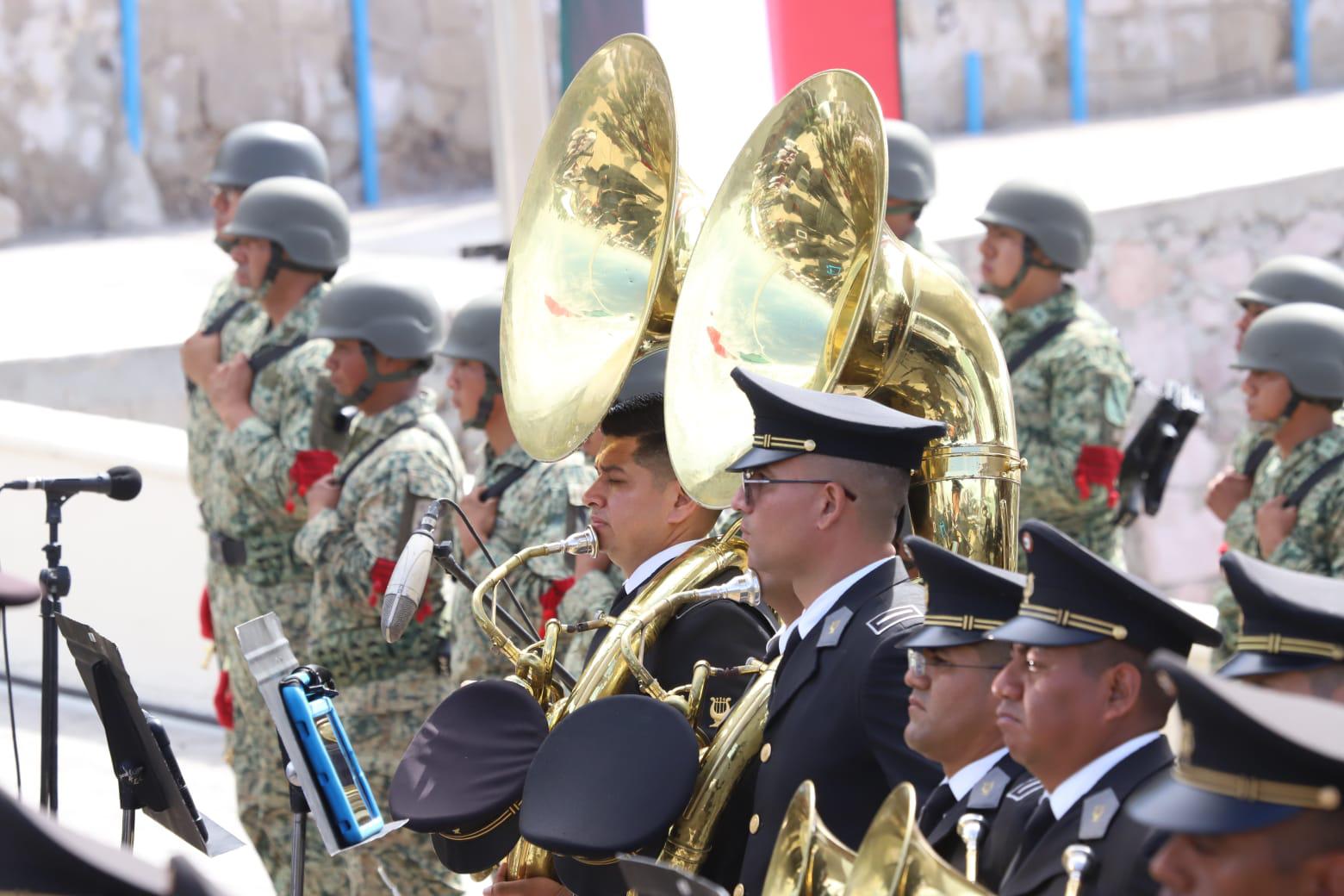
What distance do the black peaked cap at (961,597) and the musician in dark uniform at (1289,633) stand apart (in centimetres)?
39

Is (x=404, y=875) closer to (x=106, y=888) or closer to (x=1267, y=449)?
(x=1267, y=449)

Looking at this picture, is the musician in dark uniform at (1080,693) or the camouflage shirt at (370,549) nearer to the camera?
the musician in dark uniform at (1080,693)

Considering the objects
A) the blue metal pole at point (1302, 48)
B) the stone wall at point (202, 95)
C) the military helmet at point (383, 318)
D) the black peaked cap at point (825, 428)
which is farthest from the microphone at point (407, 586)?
the blue metal pole at point (1302, 48)

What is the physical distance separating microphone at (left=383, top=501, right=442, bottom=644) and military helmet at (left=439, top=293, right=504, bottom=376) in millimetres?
2355

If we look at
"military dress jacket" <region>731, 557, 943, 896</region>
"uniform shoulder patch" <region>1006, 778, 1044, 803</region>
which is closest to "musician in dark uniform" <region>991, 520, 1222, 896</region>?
"uniform shoulder patch" <region>1006, 778, 1044, 803</region>

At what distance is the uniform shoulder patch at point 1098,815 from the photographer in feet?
9.08

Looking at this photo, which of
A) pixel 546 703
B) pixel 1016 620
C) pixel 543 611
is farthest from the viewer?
Answer: pixel 543 611

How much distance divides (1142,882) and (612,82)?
2204 mm

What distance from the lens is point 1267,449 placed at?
6.78 meters

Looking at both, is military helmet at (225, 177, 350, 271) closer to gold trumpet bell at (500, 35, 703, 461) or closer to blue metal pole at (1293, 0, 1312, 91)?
gold trumpet bell at (500, 35, 703, 461)

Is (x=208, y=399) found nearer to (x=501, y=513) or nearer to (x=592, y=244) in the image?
(x=501, y=513)

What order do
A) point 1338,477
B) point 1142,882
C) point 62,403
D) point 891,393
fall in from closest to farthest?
point 1142,882, point 891,393, point 1338,477, point 62,403

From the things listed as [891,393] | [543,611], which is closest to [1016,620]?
[891,393]

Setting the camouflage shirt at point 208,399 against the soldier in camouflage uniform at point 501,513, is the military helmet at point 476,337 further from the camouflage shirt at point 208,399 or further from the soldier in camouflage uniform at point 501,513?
the camouflage shirt at point 208,399
